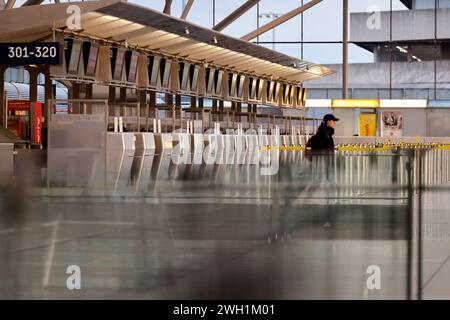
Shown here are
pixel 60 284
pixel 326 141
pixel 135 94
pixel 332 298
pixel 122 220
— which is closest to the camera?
pixel 332 298

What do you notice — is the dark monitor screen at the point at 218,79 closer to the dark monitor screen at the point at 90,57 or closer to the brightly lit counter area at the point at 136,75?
the brightly lit counter area at the point at 136,75

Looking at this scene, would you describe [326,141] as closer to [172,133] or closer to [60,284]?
[60,284]

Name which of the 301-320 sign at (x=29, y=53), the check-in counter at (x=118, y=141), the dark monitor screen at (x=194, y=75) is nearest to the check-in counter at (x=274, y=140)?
the dark monitor screen at (x=194, y=75)

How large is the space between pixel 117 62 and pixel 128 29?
6.44 ft

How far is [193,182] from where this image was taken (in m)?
16.8

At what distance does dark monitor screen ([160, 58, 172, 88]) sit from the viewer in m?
40.9

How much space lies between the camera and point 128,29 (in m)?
33.6

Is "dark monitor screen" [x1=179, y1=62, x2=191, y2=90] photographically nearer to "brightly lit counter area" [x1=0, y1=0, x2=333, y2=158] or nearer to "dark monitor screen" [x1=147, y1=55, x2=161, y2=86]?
"brightly lit counter area" [x1=0, y1=0, x2=333, y2=158]

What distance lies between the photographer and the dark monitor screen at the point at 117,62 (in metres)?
35.0

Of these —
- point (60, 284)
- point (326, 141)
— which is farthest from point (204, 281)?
point (326, 141)

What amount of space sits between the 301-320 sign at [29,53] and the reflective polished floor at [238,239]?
14516 millimetres

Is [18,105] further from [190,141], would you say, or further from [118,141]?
[190,141]

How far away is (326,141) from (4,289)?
11.4m

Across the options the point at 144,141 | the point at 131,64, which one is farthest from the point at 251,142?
the point at 144,141
